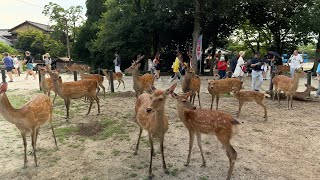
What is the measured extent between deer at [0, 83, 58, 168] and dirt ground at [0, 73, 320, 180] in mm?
585

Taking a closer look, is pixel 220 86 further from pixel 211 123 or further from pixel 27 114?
pixel 27 114

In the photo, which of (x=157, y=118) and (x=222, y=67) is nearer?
(x=157, y=118)

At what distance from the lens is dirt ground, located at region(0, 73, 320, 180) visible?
5023mm

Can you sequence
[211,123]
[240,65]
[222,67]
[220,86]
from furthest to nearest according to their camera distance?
1. [222,67]
2. [240,65]
3. [220,86]
4. [211,123]

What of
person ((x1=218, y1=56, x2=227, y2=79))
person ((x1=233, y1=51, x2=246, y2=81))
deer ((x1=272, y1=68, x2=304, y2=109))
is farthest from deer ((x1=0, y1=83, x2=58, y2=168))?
person ((x1=218, y1=56, x2=227, y2=79))

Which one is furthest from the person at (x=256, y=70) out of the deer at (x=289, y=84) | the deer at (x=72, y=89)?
the deer at (x=72, y=89)

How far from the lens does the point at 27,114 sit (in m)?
5.24

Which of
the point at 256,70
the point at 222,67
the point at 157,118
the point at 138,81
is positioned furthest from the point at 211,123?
the point at 222,67

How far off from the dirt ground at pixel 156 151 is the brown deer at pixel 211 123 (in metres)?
0.53

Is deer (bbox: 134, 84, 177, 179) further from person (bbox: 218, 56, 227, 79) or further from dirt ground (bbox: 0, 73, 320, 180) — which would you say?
person (bbox: 218, 56, 227, 79)

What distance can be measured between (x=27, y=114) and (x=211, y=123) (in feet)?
10.3

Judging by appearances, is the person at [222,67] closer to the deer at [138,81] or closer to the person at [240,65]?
the person at [240,65]

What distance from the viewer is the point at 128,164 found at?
5.35 m

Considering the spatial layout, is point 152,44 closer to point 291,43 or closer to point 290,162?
point 291,43
